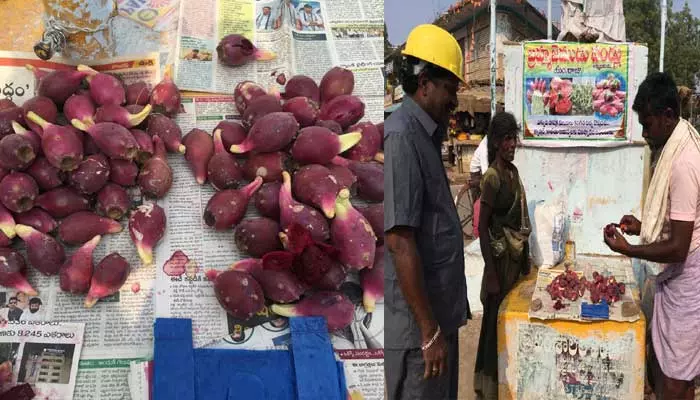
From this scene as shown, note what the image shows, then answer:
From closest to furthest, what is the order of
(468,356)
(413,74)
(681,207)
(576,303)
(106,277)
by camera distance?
(413,74), (106,277), (681,207), (576,303), (468,356)

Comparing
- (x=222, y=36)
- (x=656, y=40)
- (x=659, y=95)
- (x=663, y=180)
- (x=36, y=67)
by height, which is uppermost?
(x=656, y=40)

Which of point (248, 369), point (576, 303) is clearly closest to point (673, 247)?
point (576, 303)

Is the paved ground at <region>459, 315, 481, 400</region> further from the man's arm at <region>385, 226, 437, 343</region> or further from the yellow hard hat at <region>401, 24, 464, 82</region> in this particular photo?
the yellow hard hat at <region>401, 24, 464, 82</region>

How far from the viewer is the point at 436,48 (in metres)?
1.46

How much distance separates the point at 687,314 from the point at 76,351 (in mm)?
1874

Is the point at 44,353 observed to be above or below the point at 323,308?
below

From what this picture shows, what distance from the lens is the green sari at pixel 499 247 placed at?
2359mm

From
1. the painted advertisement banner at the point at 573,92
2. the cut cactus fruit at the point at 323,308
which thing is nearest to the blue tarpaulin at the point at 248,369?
the cut cactus fruit at the point at 323,308

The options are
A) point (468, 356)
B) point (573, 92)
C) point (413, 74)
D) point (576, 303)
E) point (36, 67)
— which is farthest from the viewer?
point (573, 92)

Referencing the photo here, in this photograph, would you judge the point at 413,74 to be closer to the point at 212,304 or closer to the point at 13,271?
the point at 212,304

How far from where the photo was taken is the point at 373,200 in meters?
1.74

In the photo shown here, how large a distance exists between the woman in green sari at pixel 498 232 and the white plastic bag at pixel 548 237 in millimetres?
308

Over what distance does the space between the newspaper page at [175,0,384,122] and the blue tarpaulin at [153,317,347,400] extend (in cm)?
71

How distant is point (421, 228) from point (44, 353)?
3.50 ft
